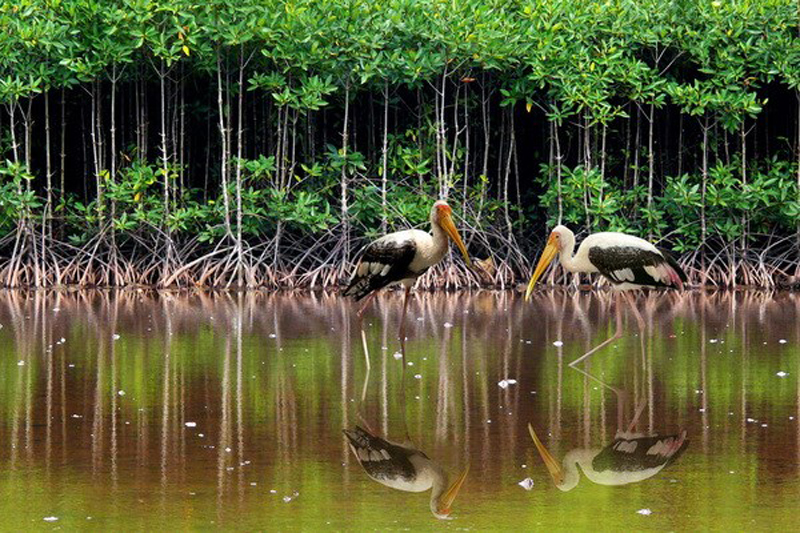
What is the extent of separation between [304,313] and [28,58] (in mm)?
5707

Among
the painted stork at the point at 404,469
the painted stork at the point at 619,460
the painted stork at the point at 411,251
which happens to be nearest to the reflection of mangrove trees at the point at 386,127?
the painted stork at the point at 411,251

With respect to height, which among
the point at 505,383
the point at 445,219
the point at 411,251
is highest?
the point at 445,219

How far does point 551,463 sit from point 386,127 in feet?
41.5

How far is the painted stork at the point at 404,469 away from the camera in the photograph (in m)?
7.05

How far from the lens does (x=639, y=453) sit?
8117mm

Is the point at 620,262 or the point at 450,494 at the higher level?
the point at 620,262

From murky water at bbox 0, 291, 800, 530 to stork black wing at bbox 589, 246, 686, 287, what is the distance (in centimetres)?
60

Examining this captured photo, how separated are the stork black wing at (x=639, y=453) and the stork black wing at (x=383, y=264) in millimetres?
4441

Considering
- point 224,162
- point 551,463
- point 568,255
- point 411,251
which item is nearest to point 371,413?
point 551,463

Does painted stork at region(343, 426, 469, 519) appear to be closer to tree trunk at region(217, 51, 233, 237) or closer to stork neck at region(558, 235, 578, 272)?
stork neck at region(558, 235, 578, 272)

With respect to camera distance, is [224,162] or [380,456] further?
[224,162]

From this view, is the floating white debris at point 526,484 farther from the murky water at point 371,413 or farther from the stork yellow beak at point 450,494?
the stork yellow beak at point 450,494

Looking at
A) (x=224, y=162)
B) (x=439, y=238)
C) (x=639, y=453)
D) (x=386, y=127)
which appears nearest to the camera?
(x=639, y=453)

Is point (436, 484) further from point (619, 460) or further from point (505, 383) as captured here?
point (505, 383)
